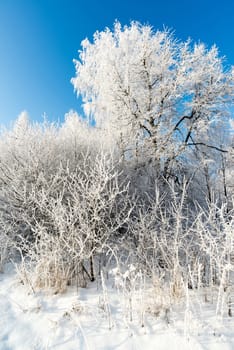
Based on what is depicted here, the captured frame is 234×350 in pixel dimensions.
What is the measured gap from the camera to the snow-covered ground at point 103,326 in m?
2.05

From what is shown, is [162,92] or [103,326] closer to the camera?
[103,326]

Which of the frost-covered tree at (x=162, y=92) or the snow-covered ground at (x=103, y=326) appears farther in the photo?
the frost-covered tree at (x=162, y=92)

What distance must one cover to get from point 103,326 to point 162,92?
830 centimetres

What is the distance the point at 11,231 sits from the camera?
422cm

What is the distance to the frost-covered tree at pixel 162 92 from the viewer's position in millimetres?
8578

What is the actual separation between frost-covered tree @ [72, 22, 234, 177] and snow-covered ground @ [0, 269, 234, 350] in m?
6.19

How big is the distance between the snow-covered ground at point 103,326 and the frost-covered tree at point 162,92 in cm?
619

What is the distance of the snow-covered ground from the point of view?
2.05 m

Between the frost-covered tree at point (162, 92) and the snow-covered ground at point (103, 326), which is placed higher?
the frost-covered tree at point (162, 92)

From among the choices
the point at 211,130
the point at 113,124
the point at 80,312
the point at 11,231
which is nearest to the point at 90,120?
the point at 113,124

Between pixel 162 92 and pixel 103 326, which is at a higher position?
pixel 162 92

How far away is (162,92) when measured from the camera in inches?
348

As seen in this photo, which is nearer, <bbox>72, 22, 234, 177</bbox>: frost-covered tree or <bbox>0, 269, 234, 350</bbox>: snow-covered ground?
<bbox>0, 269, 234, 350</bbox>: snow-covered ground

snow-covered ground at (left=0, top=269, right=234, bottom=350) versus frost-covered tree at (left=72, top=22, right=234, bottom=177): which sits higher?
frost-covered tree at (left=72, top=22, right=234, bottom=177)
